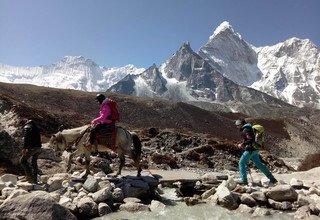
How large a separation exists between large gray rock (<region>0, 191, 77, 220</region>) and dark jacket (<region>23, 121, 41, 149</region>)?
3.71 meters

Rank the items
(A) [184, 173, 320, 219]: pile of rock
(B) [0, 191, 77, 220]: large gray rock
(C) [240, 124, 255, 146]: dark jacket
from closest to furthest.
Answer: (B) [0, 191, 77, 220]: large gray rock < (A) [184, 173, 320, 219]: pile of rock < (C) [240, 124, 255, 146]: dark jacket

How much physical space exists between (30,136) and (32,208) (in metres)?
4.21

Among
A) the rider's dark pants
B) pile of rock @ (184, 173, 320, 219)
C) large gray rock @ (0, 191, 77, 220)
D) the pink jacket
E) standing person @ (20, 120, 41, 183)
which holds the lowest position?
large gray rock @ (0, 191, 77, 220)

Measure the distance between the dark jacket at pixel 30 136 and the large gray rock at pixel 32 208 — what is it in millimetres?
3714

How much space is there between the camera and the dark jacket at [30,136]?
1368 centimetres

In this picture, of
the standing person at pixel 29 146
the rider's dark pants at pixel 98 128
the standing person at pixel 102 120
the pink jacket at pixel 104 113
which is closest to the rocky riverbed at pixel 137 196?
the standing person at pixel 29 146

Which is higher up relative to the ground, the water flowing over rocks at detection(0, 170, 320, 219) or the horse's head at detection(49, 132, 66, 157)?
the horse's head at detection(49, 132, 66, 157)

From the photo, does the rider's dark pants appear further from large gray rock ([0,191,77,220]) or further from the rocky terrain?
large gray rock ([0,191,77,220])

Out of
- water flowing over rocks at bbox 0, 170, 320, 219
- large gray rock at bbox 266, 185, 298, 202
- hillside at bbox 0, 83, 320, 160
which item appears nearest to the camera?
water flowing over rocks at bbox 0, 170, 320, 219

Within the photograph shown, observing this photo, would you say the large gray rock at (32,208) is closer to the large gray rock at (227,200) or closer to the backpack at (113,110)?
the backpack at (113,110)

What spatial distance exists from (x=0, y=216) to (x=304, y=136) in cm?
9255

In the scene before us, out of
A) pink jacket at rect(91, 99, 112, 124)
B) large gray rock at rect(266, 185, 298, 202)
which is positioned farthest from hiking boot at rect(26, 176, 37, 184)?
large gray rock at rect(266, 185, 298, 202)

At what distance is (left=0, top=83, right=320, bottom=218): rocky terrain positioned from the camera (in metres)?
14.2

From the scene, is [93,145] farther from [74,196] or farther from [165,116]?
[165,116]
